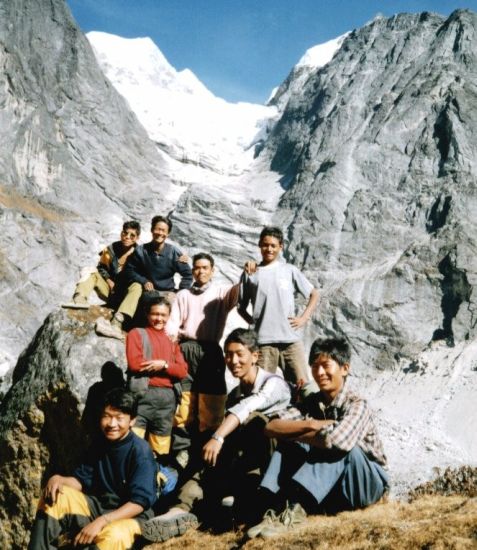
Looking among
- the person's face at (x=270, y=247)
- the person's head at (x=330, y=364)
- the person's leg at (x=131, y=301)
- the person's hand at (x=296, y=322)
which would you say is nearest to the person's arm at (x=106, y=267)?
the person's leg at (x=131, y=301)

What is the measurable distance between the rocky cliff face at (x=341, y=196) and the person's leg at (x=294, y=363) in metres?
25.9

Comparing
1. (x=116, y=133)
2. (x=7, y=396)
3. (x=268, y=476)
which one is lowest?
(x=7, y=396)

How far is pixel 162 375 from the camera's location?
Result: 6.02 metres

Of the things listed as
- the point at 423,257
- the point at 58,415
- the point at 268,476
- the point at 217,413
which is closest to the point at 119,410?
the point at 268,476

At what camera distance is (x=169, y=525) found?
472 cm

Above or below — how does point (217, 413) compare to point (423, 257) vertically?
below

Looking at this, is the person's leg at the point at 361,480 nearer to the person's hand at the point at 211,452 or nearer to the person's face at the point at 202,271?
the person's hand at the point at 211,452

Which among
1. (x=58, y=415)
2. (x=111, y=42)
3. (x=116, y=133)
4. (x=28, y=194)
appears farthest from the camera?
(x=111, y=42)

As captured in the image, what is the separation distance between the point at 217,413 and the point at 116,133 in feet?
287

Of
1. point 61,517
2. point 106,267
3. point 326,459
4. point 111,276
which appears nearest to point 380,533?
point 326,459

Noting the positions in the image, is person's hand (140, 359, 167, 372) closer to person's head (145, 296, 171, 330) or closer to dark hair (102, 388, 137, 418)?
person's head (145, 296, 171, 330)

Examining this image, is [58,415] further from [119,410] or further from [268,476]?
[268,476]

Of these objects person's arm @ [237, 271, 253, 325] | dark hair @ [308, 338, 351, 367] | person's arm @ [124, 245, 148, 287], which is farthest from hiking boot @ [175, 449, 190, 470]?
person's arm @ [124, 245, 148, 287]

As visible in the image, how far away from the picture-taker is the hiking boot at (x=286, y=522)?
422 centimetres
